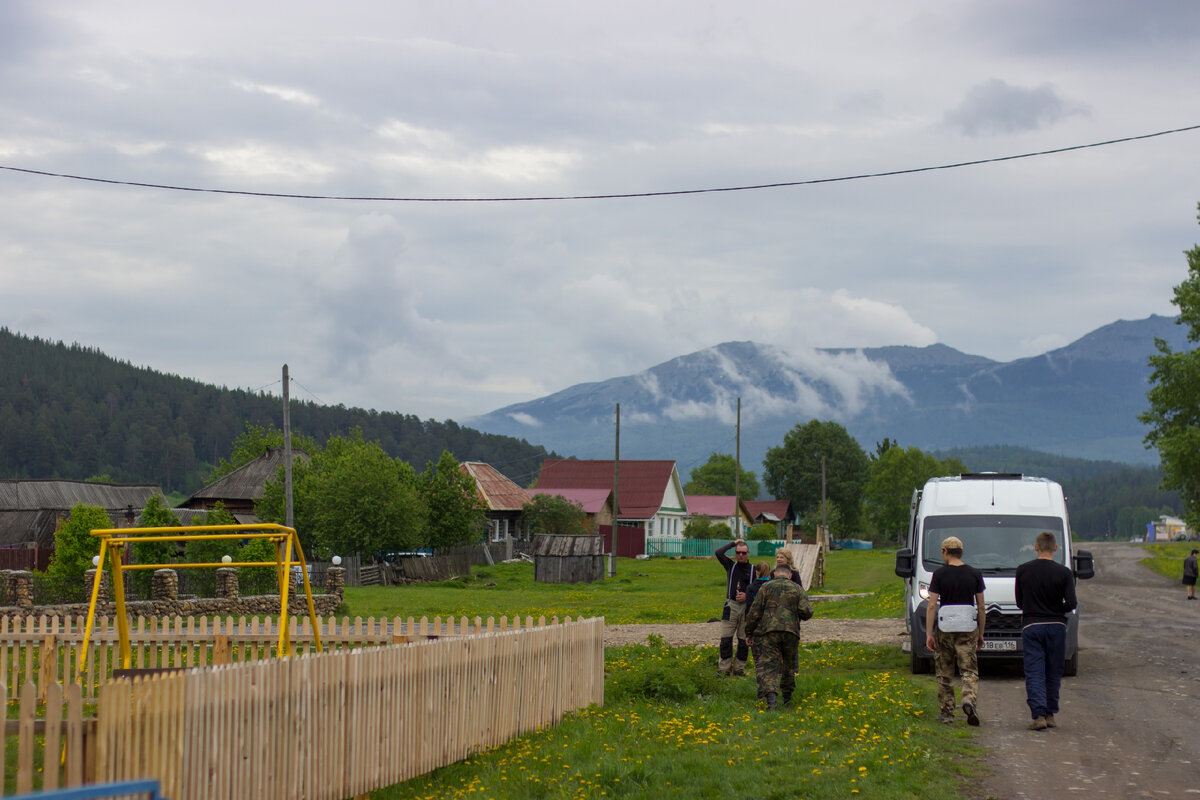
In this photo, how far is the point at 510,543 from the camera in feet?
219

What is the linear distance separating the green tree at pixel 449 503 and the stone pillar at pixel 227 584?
83.5 ft

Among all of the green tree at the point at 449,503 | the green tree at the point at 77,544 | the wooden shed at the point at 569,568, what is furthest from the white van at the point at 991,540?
the green tree at the point at 449,503

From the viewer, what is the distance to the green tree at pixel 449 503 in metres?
52.5

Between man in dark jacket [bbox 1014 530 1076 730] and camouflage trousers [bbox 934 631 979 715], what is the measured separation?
0.51 m

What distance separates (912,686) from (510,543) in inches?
2123

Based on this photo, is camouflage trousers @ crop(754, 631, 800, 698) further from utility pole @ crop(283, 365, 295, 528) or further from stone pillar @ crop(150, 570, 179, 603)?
utility pole @ crop(283, 365, 295, 528)

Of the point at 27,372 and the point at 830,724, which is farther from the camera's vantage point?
the point at 27,372

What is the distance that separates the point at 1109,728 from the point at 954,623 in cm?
174

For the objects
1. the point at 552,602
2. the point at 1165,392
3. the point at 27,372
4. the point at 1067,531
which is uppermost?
the point at 27,372

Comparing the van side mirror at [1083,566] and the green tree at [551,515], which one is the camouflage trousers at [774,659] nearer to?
the van side mirror at [1083,566]

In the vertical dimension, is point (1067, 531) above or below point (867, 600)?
above

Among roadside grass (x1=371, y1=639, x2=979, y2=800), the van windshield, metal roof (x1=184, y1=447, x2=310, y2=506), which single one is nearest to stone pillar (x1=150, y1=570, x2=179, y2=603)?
roadside grass (x1=371, y1=639, x2=979, y2=800)

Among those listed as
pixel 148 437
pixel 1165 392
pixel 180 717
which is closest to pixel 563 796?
pixel 180 717

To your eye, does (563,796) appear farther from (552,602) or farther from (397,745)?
(552,602)
